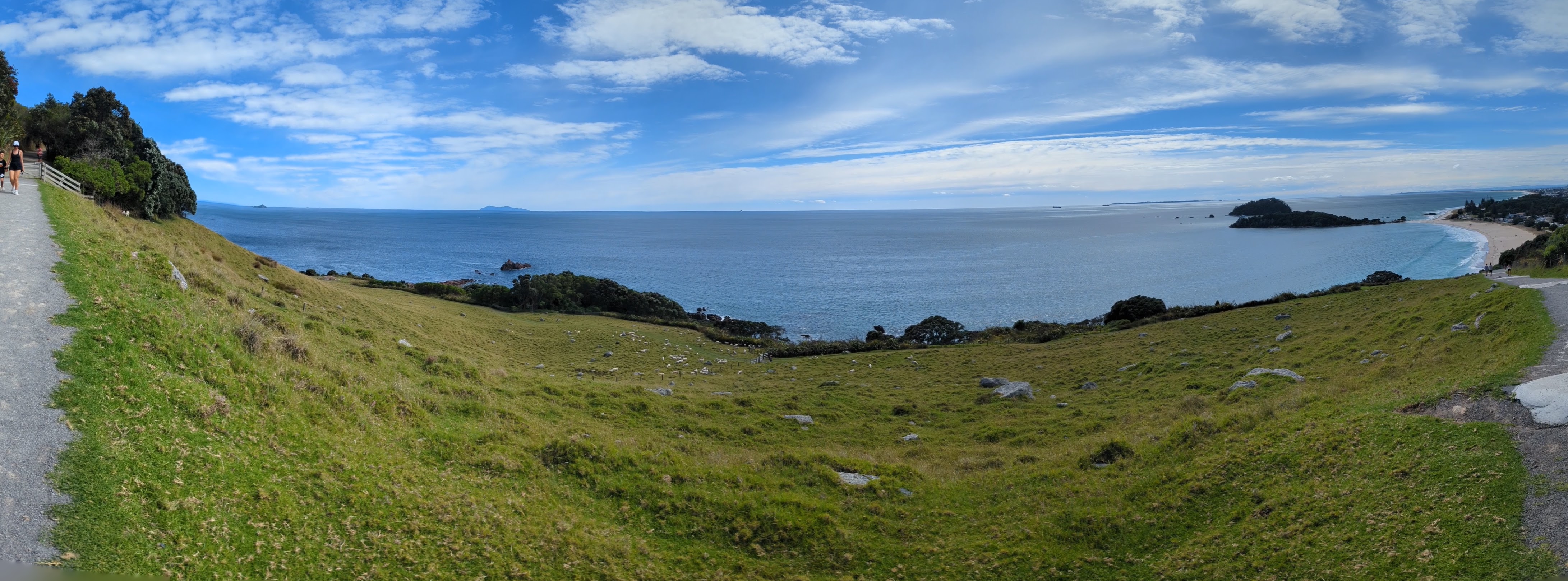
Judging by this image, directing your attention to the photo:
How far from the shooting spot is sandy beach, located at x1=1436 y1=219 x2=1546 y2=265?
308 ft

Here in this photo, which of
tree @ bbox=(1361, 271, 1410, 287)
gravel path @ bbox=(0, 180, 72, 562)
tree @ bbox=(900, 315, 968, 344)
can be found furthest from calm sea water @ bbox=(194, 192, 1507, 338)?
gravel path @ bbox=(0, 180, 72, 562)

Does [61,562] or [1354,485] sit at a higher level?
[61,562]

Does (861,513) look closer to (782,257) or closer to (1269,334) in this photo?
(1269,334)

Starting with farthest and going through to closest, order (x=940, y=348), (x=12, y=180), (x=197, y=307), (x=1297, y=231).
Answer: (x=1297, y=231), (x=940, y=348), (x=12, y=180), (x=197, y=307)

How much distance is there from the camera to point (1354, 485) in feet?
41.9

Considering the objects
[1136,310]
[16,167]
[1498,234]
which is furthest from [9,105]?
[1498,234]

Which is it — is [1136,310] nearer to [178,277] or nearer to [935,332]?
[935,332]

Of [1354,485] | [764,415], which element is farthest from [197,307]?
[1354,485]

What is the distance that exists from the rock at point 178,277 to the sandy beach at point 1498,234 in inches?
4665

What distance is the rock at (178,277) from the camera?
1956cm

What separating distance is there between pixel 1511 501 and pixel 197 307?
100 feet

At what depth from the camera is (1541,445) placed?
1188cm

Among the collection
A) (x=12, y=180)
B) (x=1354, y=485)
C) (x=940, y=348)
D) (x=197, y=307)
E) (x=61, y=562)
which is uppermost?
(x=12, y=180)

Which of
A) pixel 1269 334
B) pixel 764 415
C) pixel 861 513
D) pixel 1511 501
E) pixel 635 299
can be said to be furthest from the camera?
pixel 635 299
